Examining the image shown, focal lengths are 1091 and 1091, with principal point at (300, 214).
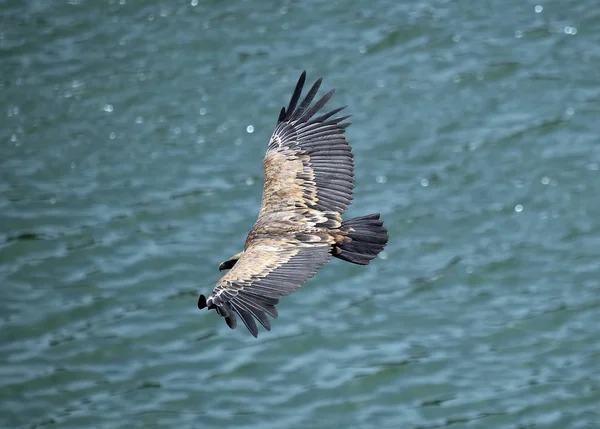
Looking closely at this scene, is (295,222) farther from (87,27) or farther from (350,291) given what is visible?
(87,27)

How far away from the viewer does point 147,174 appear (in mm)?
13438

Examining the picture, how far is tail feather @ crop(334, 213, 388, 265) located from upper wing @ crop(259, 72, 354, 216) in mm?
323

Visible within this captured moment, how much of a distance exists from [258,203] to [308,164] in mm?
4787

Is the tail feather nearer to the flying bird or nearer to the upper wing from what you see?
the flying bird

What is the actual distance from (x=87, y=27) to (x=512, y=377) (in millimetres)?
8738

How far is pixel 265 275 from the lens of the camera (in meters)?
6.69

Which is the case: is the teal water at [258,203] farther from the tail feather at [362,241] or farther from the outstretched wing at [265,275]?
the outstretched wing at [265,275]

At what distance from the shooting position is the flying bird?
652 centimetres

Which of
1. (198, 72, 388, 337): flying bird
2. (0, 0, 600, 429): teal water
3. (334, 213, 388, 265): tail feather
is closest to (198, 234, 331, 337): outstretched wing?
(198, 72, 388, 337): flying bird

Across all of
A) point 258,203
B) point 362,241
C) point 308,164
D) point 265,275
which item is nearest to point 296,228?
point 362,241

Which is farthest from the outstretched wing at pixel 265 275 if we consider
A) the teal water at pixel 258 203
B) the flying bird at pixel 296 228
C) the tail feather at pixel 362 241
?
the teal water at pixel 258 203

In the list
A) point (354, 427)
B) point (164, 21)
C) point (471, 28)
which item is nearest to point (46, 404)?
point (354, 427)

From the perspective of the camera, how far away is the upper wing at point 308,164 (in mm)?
7672

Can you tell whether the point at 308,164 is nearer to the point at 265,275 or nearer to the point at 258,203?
the point at 265,275
